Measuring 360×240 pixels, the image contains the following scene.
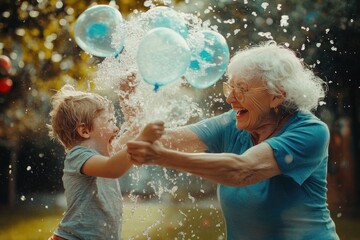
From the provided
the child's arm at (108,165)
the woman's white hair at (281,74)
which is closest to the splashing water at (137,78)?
the child's arm at (108,165)

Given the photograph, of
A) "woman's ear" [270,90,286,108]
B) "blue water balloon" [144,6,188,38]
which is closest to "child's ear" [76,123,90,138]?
"blue water balloon" [144,6,188,38]

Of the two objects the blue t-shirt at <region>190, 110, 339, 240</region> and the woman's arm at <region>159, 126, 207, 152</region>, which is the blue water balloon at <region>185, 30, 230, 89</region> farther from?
the blue t-shirt at <region>190, 110, 339, 240</region>

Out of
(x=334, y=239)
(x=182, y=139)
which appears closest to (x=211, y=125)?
(x=182, y=139)

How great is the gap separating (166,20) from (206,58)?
1.05ft

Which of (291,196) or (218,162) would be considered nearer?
(218,162)

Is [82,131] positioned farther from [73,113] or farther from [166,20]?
[166,20]

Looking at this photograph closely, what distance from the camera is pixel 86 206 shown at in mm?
3756

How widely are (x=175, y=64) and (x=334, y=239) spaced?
1.26 m

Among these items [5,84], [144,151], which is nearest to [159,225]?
[5,84]

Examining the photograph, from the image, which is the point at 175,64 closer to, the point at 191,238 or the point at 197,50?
the point at 197,50

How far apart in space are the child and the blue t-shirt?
26.0 inches

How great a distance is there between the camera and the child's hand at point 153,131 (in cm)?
301

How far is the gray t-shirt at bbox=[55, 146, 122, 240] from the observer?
12.3ft

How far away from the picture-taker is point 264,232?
3.57 metres
